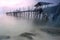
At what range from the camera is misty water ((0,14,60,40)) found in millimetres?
1261

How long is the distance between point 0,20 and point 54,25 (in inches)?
21.0

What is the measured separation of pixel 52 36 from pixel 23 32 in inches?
11.0

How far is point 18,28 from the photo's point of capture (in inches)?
51.1

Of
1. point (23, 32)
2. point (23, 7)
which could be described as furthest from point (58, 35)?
point (23, 7)

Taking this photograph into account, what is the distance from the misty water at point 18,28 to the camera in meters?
1.26

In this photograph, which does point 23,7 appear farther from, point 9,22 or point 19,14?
point 9,22

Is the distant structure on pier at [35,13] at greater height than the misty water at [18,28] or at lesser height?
greater

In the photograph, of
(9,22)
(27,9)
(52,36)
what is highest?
(27,9)

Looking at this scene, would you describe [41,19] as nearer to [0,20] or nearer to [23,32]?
[23,32]

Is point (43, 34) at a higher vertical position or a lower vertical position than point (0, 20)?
lower

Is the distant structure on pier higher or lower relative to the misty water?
higher

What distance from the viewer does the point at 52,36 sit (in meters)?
1.25

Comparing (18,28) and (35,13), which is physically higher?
(35,13)

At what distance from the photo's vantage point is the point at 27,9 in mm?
1333
